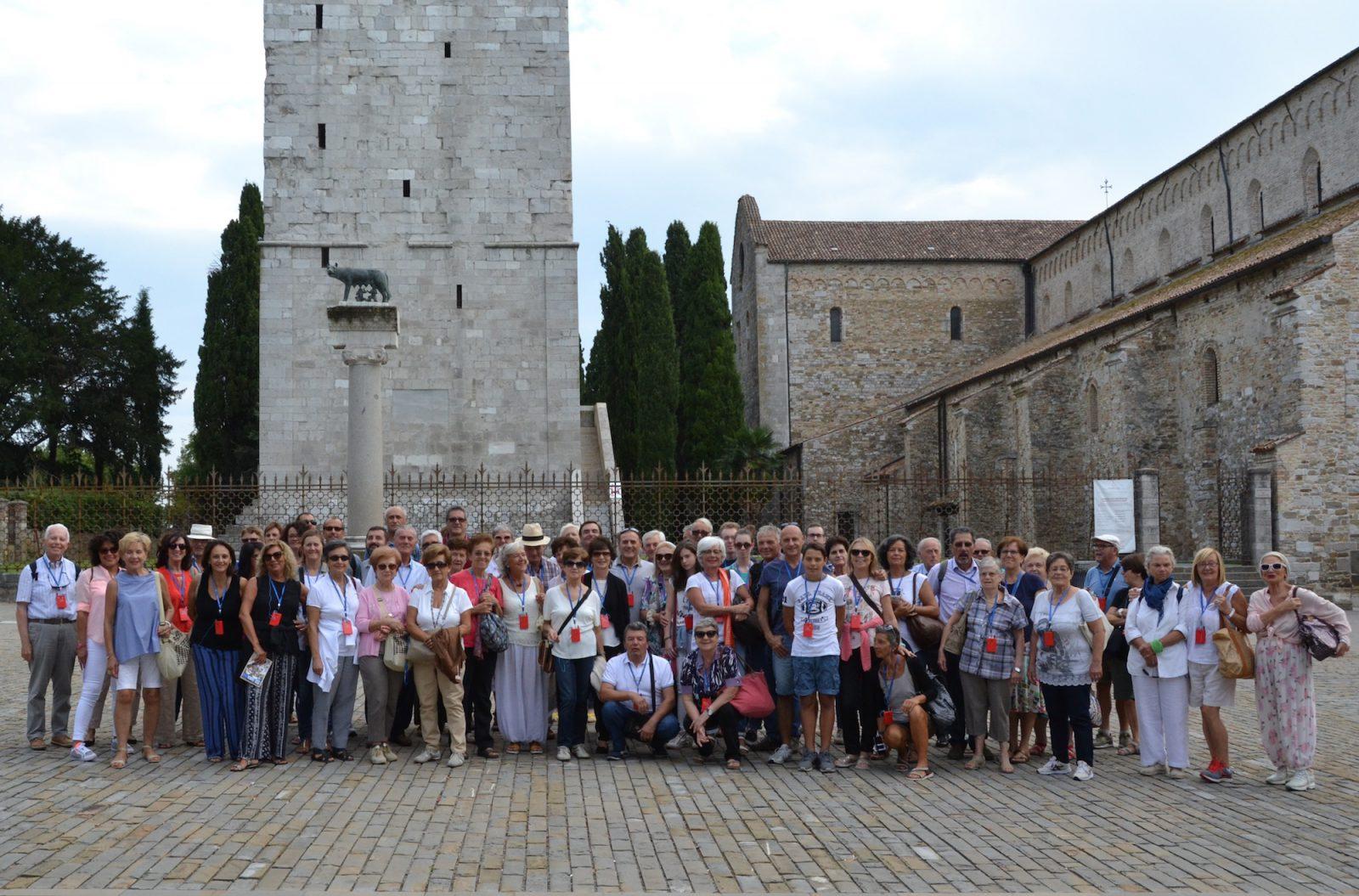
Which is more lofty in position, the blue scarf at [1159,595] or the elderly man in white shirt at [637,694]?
the blue scarf at [1159,595]

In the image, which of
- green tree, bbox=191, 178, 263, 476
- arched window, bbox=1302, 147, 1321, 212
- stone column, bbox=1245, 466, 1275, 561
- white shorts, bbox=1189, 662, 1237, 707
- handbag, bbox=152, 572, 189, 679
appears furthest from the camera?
green tree, bbox=191, 178, 263, 476

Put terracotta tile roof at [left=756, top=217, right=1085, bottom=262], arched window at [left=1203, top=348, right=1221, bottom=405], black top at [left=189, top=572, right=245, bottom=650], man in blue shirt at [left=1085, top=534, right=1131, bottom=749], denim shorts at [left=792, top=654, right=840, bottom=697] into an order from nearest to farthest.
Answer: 1. denim shorts at [left=792, top=654, right=840, bottom=697]
2. black top at [left=189, top=572, right=245, bottom=650]
3. man in blue shirt at [left=1085, top=534, right=1131, bottom=749]
4. arched window at [left=1203, top=348, right=1221, bottom=405]
5. terracotta tile roof at [left=756, top=217, right=1085, bottom=262]

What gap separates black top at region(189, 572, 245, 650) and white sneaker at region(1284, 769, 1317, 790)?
6.98m

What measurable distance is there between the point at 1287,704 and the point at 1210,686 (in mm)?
472

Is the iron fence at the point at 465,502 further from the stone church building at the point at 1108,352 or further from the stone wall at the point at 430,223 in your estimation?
the stone church building at the point at 1108,352

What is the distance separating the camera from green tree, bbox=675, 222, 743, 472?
135 ft

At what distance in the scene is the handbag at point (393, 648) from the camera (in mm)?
9055

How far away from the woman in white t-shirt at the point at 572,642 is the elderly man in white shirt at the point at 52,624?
3670 millimetres

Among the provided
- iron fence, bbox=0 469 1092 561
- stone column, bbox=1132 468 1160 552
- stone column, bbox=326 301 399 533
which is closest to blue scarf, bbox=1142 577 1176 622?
stone column, bbox=326 301 399 533

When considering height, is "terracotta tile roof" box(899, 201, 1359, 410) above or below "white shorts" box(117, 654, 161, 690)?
above

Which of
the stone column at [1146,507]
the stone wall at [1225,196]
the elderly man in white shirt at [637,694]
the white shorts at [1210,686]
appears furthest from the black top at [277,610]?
the stone wall at [1225,196]

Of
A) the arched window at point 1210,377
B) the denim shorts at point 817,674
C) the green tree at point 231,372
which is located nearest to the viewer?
the denim shorts at point 817,674

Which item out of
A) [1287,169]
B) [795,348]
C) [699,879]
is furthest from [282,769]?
[795,348]

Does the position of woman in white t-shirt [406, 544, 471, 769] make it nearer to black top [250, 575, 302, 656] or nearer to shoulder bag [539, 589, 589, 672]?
shoulder bag [539, 589, 589, 672]
